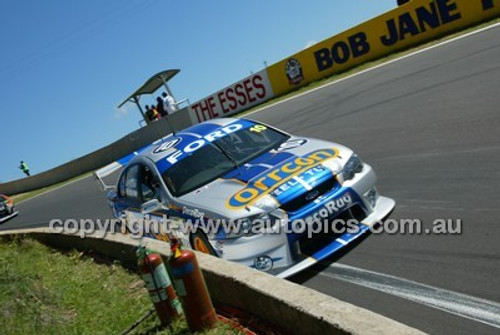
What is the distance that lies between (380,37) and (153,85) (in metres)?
11.5

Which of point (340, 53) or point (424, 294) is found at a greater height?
point (340, 53)

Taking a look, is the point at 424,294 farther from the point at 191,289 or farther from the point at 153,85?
the point at 153,85

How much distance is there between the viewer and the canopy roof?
24.4 metres

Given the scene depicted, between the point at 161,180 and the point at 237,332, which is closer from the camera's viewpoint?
the point at 237,332

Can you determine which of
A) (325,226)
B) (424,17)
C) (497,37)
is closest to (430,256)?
(325,226)

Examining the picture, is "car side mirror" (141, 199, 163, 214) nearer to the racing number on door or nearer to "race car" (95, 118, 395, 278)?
"race car" (95, 118, 395, 278)

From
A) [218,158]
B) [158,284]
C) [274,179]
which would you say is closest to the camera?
[158,284]

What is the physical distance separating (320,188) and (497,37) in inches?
376

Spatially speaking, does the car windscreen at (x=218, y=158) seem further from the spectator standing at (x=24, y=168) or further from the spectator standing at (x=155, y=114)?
the spectator standing at (x=24, y=168)

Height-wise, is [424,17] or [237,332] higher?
[424,17]

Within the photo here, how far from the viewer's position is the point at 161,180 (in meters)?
6.18

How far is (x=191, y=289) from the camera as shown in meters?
4.00

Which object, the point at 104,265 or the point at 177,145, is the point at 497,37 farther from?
the point at 104,265

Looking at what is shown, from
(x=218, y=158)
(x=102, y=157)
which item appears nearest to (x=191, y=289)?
(x=218, y=158)
